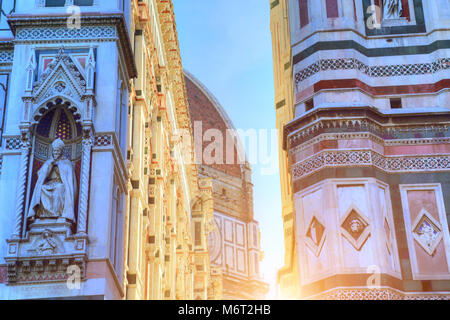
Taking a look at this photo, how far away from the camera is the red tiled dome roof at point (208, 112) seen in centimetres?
5878

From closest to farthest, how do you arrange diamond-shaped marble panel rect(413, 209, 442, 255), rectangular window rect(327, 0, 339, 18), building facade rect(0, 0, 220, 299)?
building facade rect(0, 0, 220, 299), diamond-shaped marble panel rect(413, 209, 442, 255), rectangular window rect(327, 0, 339, 18)

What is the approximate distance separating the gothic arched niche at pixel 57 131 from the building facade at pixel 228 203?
1357 inches

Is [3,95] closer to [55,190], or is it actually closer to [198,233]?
[55,190]

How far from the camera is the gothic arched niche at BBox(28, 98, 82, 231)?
47.5 ft

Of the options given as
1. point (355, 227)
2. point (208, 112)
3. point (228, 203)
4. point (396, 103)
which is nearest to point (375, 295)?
point (355, 227)

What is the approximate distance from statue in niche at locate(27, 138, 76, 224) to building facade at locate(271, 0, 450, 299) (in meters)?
5.67

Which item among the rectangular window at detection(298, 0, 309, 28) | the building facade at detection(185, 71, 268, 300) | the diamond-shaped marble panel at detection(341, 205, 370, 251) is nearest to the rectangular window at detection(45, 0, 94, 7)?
the rectangular window at detection(298, 0, 309, 28)

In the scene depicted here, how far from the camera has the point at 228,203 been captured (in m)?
56.7

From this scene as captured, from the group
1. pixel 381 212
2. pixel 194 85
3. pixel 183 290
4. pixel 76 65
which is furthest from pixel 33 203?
pixel 194 85

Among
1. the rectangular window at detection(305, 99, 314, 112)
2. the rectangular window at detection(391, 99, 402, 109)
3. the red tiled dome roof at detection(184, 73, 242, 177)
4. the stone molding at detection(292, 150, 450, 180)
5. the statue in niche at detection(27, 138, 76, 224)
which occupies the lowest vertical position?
the statue in niche at detection(27, 138, 76, 224)

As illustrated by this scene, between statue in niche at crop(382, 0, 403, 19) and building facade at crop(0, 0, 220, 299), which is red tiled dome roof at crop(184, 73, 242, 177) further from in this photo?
building facade at crop(0, 0, 220, 299)

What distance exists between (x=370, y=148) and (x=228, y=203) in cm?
3897

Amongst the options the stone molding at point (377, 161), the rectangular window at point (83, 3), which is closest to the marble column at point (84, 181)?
the rectangular window at point (83, 3)

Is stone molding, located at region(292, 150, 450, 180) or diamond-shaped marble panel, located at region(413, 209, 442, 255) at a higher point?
stone molding, located at region(292, 150, 450, 180)
